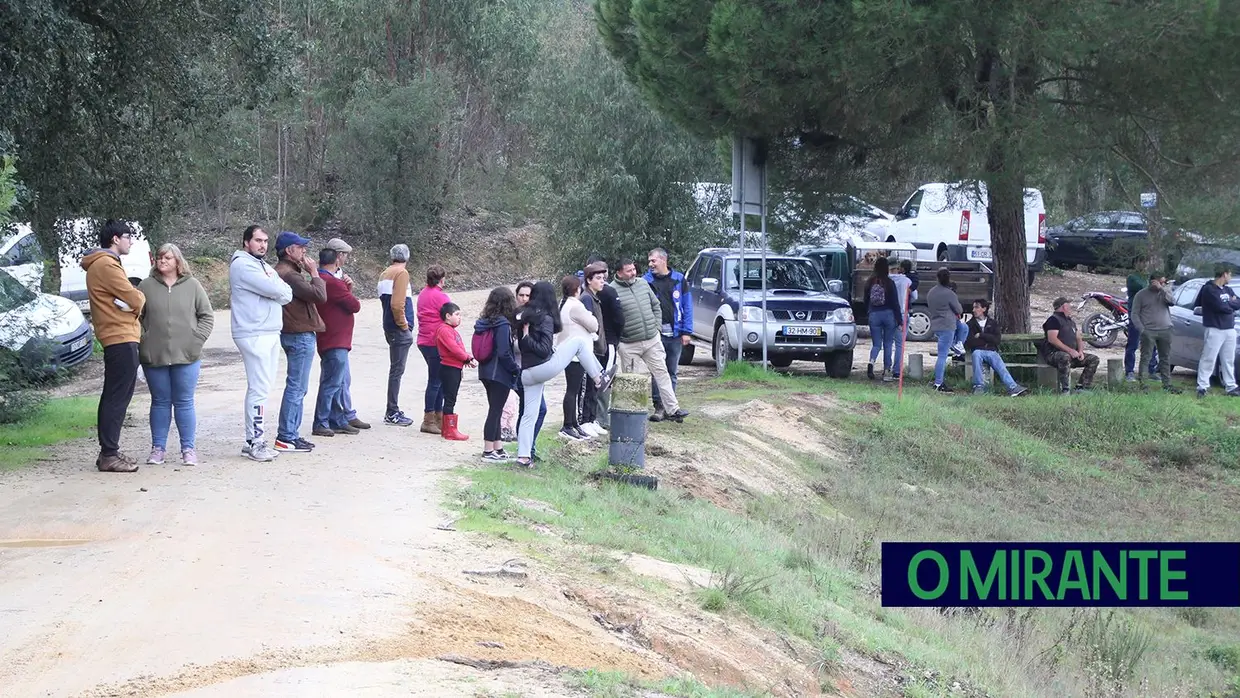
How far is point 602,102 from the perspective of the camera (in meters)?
32.1

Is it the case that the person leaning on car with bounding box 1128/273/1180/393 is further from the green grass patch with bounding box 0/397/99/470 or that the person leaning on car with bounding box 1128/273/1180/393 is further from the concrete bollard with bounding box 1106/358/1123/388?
the green grass patch with bounding box 0/397/99/470

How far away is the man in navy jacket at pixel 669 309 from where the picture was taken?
50.9ft

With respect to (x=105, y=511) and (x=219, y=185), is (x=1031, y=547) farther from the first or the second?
(x=219, y=185)

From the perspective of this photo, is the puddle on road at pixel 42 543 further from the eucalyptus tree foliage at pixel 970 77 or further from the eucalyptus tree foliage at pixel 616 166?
the eucalyptus tree foliage at pixel 616 166

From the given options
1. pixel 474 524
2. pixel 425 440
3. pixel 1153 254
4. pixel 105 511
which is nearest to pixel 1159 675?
pixel 474 524

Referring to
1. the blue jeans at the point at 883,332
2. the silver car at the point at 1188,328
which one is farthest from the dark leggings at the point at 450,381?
the silver car at the point at 1188,328

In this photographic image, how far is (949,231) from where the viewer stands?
32.8m

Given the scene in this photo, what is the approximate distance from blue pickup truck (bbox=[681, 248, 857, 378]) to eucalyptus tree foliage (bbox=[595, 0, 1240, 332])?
88.8 inches

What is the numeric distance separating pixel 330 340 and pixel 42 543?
445cm

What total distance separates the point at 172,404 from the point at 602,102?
2232 cm

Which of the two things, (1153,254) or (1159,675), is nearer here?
(1159,675)

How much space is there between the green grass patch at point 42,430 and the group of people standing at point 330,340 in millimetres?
1029

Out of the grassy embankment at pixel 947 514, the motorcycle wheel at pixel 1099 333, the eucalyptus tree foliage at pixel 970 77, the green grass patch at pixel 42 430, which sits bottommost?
the grassy embankment at pixel 947 514

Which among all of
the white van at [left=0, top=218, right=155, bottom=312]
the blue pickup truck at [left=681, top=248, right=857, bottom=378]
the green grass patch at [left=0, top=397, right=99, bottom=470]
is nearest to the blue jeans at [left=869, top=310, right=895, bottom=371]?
the blue pickup truck at [left=681, top=248, right=857, bottom=378]
